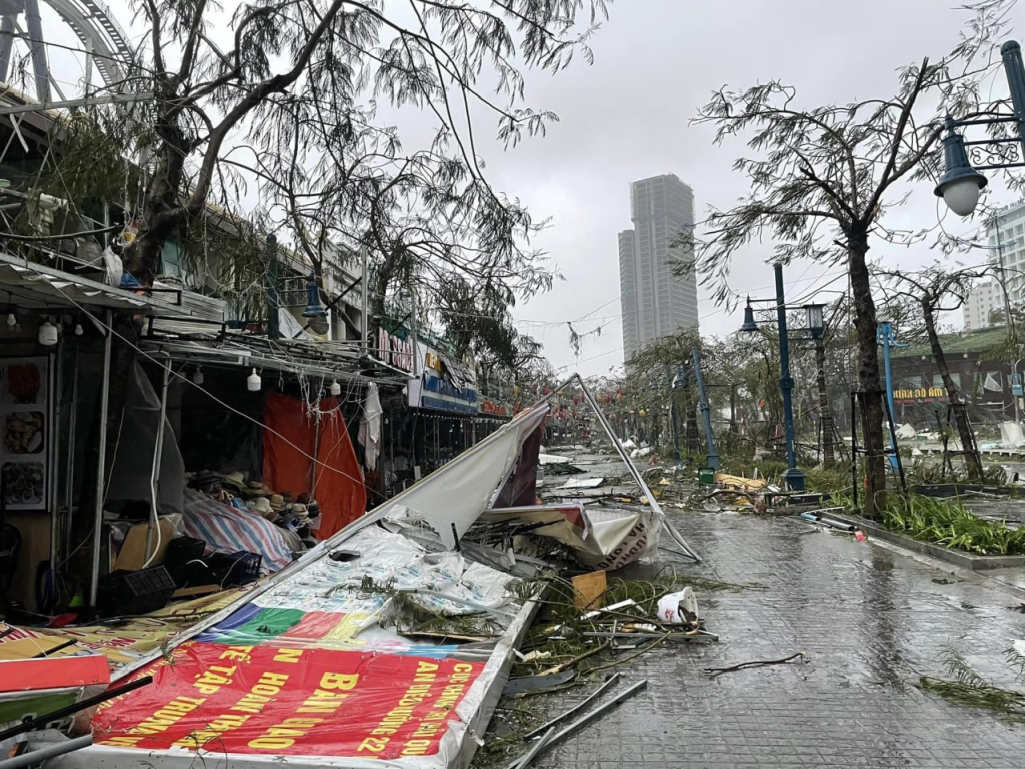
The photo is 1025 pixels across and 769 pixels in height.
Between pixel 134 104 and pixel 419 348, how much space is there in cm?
886

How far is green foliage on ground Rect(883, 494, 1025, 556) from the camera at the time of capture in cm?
865

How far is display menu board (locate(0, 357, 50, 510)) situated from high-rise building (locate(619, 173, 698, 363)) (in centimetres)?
1509

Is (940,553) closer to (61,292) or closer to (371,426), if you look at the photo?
(371,426)

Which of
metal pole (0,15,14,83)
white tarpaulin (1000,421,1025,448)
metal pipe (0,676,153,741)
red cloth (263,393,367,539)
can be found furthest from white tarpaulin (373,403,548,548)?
white tarpaulin (1000,421,1025,448)

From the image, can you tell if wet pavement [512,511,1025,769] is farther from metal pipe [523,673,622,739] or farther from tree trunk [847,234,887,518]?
tree trunk [847,234,887,518]

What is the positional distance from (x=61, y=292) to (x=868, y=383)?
11477 mm

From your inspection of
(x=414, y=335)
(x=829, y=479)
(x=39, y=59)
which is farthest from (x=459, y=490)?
(x=829, y=479)

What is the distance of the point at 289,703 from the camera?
A: 3963 millimetres

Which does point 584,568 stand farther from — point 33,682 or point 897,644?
point 33,682

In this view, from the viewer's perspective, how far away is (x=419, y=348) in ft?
48.4

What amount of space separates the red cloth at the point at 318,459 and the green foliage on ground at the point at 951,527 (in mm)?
8555

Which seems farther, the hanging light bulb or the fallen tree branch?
the hanging light bulb

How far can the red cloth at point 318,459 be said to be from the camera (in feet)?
36.4

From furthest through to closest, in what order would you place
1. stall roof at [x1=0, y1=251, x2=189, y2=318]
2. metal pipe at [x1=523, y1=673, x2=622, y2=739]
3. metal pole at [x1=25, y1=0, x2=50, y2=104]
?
metal pole at [x1=25, y1=0, x2=50, y2=104] < stall roof at [x1=0, y1=251, x2=189, y2=318] < metal pipe at [x1=523, y1=673, x2=622, y2=739]
